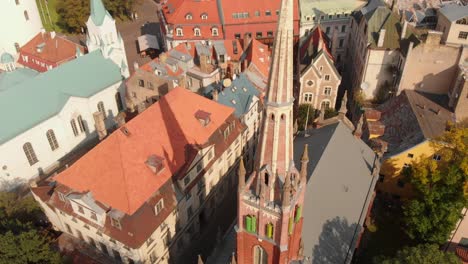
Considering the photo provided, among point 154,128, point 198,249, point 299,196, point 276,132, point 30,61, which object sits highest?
point 276,132

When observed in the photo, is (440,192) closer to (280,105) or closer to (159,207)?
(280,105)

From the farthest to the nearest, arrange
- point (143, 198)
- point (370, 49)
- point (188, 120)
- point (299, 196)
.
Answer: point (370, 49), point (188, 120), point (143, 198), point (299, 196)

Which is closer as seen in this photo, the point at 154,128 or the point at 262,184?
the point at 262,184

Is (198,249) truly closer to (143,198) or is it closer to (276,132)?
(143,198)

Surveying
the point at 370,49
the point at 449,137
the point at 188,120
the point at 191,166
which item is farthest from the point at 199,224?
the point at 370,49

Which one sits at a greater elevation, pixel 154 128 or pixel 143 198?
pixel 154 128

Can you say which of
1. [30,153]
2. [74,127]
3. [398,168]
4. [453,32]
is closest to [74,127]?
[74,127]

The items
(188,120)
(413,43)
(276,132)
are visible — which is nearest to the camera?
(276,132)

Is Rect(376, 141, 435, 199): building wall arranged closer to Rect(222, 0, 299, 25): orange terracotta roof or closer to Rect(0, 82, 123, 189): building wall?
Rect(222, 0, 299, 25): orange terracotta roof
